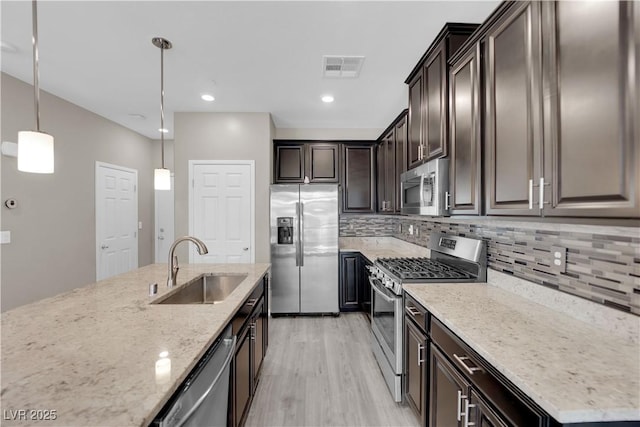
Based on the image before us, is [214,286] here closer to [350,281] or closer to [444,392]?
[444,392]

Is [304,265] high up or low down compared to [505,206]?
down

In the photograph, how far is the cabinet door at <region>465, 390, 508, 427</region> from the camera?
1.00 m

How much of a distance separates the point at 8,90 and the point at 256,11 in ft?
9.14

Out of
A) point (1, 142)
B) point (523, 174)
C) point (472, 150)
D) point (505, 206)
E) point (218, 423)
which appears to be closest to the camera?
point (218, 423)

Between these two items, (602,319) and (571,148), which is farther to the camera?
(602,319)

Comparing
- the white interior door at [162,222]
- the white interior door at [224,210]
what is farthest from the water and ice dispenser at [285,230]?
the white interior door at [162,222]

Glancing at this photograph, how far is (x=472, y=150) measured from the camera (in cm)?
166

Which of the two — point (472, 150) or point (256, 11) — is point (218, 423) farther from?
point (256, 11)

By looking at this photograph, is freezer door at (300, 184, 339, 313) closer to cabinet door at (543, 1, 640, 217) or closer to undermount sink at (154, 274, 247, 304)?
undermount sink at (154, 274, 247, 304)

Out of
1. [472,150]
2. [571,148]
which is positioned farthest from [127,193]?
[571,148]

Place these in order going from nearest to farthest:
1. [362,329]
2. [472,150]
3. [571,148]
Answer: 1. [571,148]
2. [472,150]
3. [362,329]

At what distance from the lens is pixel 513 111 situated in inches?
52.6

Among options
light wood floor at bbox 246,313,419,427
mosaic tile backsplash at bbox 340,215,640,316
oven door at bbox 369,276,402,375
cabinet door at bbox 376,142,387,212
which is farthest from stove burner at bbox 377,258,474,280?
cabinet door at bbox 376,142,387,212

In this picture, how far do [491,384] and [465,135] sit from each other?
4.40 ft
